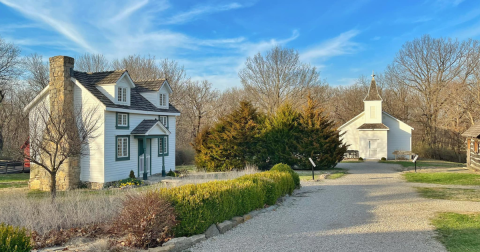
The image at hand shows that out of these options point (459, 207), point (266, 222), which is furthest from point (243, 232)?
point (459, 207)

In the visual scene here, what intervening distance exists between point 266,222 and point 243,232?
4.07 ft

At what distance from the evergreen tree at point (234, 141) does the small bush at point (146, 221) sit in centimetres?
1862

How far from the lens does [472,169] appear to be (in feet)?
85.3

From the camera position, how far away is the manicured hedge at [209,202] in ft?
24.5

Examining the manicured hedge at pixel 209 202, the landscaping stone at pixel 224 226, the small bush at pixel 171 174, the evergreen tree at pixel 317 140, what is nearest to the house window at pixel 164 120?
the small bush at pixel 171 174

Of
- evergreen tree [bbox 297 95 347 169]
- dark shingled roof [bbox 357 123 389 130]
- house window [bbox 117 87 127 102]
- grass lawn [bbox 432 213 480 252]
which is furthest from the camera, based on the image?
dark shingled roof [bbox 357 123 389 130]

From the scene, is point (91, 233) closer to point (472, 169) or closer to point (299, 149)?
point (299, 149)

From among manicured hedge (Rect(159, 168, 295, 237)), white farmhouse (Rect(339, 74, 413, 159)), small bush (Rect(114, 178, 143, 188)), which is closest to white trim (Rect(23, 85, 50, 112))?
small bush (Rect(114, 178, 143, 188))

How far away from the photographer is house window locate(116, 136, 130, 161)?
21.2 metres

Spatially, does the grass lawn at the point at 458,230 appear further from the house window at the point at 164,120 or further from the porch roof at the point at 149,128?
the house window at the point at 164,120

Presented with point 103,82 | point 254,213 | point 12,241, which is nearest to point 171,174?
point 103,82

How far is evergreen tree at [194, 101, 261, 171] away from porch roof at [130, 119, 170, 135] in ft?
14.3

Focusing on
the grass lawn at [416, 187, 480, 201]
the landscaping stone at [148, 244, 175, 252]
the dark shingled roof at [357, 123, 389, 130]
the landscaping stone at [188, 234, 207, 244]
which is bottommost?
the grass lawn at [416, 187, 480, 201]

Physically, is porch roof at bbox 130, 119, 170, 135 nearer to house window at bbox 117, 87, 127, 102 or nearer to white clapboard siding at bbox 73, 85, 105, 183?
house window at bbox 117, 87, 127, 102
